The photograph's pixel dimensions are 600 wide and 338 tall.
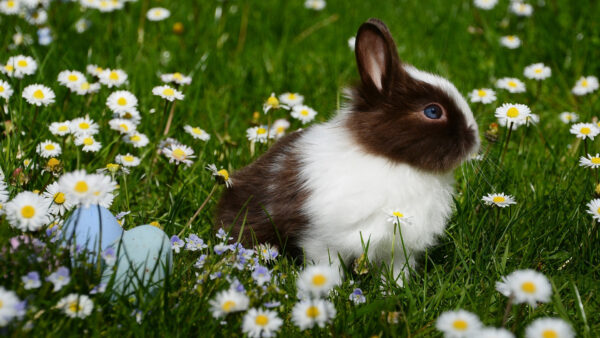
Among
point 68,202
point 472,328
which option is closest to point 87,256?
point 68,202

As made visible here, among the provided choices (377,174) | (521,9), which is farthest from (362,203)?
(521,9)

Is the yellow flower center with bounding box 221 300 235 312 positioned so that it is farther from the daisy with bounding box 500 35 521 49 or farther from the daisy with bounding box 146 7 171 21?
the daisy with bounding box 500 35 521 49

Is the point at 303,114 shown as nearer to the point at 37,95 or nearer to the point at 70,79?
the point at 70,79

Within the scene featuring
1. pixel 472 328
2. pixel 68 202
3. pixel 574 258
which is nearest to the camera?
pixel 472 328

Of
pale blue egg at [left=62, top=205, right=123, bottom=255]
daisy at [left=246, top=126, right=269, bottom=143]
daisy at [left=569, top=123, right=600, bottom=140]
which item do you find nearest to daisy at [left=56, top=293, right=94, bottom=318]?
pale blue egg at [left=62, top=205, right=123, bottom=255]

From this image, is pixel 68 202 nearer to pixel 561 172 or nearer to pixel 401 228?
pixel 401 228
